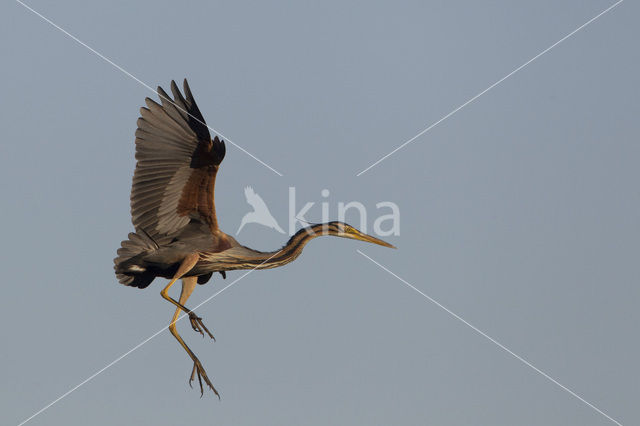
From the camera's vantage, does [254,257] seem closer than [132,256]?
No

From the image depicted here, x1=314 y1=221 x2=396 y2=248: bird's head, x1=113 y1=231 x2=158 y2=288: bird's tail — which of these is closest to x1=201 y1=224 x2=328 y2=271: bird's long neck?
x1=314 y1=221 x2=396 y2=248: bird's head

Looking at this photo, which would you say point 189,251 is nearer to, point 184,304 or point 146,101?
point 184,304

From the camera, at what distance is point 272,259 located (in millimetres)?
A: 15680

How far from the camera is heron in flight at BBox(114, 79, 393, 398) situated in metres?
15.3

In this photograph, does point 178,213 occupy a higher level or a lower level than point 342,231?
higher

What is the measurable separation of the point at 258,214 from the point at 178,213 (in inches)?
48.8

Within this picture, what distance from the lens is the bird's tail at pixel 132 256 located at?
1549 centimetres

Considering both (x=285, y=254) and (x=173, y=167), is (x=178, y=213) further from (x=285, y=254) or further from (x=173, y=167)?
(x=285, y=254)

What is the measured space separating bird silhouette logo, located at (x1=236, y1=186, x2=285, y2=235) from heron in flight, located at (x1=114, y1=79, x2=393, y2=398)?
64cm

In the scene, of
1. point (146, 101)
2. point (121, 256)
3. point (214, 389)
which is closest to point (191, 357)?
point (214, 389)

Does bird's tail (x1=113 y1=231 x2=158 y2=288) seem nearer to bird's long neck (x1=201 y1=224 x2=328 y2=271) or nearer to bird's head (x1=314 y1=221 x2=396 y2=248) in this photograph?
bird's long neck (x1=201 y1=224 x2=328 y2=271)

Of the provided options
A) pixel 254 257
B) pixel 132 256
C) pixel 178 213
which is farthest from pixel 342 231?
pixel 132 256

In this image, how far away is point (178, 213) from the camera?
15.7 m

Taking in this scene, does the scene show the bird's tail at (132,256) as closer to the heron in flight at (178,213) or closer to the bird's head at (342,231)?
the heron in flight at (178,213)
